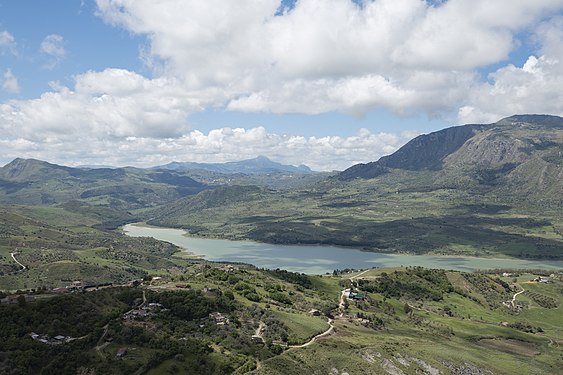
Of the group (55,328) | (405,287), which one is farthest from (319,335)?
(405,287)

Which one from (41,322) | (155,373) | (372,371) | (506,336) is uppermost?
(41,322)

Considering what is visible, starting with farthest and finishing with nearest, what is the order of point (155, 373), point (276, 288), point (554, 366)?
point (276, 288) → point (554, 366) → point (155, 373)

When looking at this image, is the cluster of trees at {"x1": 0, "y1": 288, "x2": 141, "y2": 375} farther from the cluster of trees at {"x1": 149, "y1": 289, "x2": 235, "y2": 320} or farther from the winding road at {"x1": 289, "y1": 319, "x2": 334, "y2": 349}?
the winding road at {"x1": 289, "y1": 319, "x2": 334, "y2": 349}

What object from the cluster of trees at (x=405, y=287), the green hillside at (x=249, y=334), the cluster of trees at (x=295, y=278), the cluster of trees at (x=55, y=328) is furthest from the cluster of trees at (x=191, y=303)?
the cluster of trees at (x=405, y=287)

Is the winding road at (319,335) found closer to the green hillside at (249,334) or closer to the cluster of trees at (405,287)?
the green hillside at (249,334)

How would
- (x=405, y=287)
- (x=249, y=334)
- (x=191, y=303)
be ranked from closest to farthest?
1. (x=249, y=334)
2. (x=191, y=303)
3. (x=405, y=287)

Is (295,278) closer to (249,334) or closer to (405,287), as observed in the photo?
(405,287)

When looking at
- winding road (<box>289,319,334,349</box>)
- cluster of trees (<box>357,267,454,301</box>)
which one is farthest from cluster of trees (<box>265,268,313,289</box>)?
winding road (<box>289,319,334,349</box>)

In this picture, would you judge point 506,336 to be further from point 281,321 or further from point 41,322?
point 41,322

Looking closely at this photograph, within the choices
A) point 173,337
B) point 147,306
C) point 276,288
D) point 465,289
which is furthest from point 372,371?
point 465,289

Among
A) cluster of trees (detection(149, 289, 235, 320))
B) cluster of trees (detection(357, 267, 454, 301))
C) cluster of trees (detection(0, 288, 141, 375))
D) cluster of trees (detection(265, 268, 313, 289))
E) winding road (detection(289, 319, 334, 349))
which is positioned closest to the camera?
cluster of trees (detection(0, 288, 141, 375))

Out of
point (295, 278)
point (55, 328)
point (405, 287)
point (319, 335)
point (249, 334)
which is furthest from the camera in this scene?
point (405, 287)
